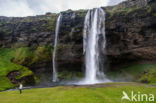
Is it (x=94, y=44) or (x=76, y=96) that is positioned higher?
(x=94, y=44)

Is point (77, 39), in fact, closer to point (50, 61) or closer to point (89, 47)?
point (89, 47)

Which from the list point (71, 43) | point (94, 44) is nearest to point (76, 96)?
point (94, 44)

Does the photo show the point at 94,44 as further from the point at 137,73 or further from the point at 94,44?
the point at 137,73

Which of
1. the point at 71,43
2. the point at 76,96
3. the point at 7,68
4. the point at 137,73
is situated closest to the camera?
the point at 76,96

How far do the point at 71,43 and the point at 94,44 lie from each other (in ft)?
29.9

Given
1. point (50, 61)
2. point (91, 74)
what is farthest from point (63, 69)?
point (91, 74)

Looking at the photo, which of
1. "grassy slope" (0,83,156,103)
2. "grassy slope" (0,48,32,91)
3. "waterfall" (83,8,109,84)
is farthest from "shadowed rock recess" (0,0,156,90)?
"grassy slope" (0,83,156,103)

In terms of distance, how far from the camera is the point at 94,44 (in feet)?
149

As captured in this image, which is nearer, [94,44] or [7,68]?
[7,68]

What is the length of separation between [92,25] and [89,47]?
8.72 metres

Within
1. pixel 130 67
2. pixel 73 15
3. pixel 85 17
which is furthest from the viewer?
pixel 73 15

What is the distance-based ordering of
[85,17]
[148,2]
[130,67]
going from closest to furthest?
[148,2], [130,67], [85,17]

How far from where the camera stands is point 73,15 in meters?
52.9

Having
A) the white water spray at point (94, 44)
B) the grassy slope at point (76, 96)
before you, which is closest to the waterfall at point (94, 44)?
the white water spray at point (94, 44)
